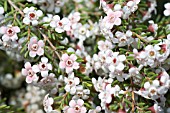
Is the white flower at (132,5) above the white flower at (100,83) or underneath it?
above

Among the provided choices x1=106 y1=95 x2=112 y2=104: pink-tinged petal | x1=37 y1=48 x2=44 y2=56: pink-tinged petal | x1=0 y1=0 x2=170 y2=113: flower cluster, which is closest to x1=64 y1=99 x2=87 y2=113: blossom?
x1=0 y1=0 x2=170 y2=113: flower cluster

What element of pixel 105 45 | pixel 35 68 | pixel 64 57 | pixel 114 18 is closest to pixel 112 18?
pixel 114 18

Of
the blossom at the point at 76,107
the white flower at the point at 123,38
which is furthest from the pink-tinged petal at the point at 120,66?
the blossom at the point at 76,107

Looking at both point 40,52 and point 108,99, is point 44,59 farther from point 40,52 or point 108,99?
point 108,99

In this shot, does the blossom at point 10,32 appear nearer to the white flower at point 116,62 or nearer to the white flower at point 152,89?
the white flower at point 116,62

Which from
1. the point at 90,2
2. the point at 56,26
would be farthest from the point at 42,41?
the point at 90,2

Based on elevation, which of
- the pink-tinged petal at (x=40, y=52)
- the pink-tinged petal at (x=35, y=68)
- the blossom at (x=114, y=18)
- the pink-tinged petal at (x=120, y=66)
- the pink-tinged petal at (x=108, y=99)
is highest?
the blossom at (x=114, y=18)
